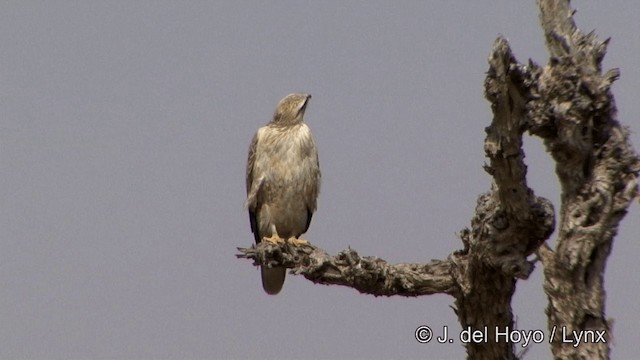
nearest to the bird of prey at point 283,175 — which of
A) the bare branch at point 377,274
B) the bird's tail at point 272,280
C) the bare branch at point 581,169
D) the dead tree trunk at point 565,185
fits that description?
Result: the bird's tail at point 272,280

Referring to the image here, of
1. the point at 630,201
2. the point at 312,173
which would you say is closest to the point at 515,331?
the point at 630,201

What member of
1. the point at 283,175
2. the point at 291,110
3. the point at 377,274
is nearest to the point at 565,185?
the point at 377,274

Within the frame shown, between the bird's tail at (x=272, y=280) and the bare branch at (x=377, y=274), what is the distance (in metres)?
3.44

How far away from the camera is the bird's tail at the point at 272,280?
11.7 meters

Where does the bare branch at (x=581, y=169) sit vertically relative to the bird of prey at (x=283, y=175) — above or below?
below

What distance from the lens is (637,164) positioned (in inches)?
276

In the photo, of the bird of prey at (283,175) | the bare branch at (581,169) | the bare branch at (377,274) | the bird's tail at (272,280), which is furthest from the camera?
the bird's tail at (272,280)

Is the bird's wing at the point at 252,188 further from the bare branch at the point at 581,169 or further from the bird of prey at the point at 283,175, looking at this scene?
the bare branch at the point at 581,169

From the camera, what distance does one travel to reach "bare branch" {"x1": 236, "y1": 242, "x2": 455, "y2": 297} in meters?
7.89

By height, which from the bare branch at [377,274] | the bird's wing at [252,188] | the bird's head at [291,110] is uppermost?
the bird's head at [291,110]

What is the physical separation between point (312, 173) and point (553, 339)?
4.54 metres

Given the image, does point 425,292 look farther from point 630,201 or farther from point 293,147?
point 293,147

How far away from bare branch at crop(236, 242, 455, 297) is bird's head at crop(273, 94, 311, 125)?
3.32 metres

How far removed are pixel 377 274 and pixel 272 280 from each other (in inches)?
157
